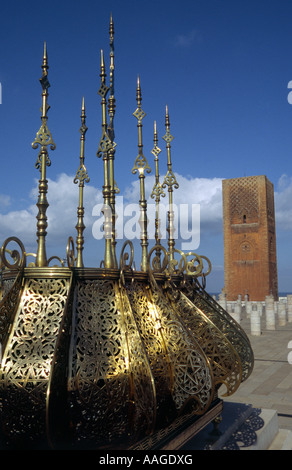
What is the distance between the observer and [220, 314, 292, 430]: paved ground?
19.5ft

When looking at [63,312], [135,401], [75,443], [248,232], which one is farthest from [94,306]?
[248,232]

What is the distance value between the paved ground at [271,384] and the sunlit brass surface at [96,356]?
2460mm

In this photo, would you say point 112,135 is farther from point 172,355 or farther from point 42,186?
point 172,355

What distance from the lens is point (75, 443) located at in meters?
2.96

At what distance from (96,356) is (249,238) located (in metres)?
33.8

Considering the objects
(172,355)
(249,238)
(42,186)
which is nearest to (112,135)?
(42,186)

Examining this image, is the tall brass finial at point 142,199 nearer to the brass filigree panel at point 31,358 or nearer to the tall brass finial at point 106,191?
the tall brass finial at point 106,191

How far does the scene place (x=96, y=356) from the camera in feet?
9.71

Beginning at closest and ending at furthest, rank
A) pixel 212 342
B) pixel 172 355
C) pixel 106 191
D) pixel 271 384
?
1. pixel 172 355
2. pixel 106 191
3. pixel 212 342
4. pixel 271 384

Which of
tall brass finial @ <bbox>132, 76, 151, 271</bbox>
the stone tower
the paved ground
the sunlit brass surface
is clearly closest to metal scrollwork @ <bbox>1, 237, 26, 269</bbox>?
the sunlit brass surface

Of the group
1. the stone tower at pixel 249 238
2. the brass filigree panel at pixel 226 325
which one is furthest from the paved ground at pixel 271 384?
the stone tower at pixel 249 238

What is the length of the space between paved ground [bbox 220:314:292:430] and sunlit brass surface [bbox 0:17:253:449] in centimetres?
246

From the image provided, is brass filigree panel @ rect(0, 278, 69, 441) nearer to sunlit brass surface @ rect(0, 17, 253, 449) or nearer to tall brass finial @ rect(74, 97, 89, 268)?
sunlit brass surface @ rect(0, 17, 253, 449)

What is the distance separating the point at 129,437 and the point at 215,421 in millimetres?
1175
